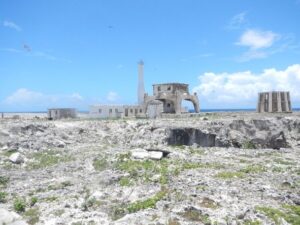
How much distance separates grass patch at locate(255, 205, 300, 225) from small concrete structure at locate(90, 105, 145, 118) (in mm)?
53468

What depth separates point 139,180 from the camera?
71.3 feet

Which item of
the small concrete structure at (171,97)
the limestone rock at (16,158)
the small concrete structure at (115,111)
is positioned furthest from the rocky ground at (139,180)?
the small concrete structure at (115,111)

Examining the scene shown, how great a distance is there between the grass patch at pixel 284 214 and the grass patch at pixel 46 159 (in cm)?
1566

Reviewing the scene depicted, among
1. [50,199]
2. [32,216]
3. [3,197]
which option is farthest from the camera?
[3,197]

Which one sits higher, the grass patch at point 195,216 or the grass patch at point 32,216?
the grass patch at point 195,216

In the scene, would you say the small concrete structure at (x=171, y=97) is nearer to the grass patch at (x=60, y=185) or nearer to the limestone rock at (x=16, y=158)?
the limestone rock at (x=16, y=158)

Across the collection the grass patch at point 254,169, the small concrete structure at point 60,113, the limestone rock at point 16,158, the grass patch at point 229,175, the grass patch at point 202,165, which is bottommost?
the grass patch at point 229,175

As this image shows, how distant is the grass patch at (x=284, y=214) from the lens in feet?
54.1

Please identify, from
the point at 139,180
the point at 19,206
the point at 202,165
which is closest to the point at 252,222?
the point at 139,180

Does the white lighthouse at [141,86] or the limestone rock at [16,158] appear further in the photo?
the white lighthouse at [141,86]

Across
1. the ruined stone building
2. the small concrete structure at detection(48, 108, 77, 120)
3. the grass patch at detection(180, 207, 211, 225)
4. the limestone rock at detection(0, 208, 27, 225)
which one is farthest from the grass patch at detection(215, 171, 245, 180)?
the small concrete structure at detection(48, 108, 77, 120)

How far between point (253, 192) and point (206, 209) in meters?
3.44

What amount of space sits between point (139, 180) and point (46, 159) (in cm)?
1008

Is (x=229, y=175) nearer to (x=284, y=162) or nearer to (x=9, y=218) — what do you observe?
(x=284, y=162)
